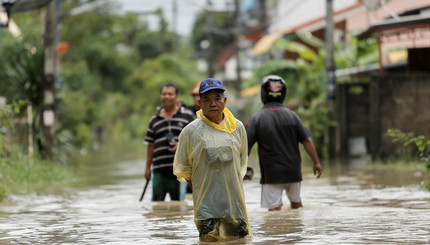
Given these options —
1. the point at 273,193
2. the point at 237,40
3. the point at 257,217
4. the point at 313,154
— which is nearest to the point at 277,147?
the point at 313,154

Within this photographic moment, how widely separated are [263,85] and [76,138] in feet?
71.9

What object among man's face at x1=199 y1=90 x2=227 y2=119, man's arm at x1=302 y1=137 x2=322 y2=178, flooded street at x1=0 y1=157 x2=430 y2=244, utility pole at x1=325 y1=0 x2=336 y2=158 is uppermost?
utility pole at x1=325 y1=0 x2=336 y2=158

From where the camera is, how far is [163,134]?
1282 centimetres

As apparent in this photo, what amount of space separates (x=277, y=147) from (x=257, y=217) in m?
0.88

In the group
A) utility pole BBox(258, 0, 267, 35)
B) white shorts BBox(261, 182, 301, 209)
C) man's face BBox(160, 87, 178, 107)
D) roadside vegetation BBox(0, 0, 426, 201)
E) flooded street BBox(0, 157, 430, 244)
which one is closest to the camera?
flooded street BBox(0, 157, 430, 244)

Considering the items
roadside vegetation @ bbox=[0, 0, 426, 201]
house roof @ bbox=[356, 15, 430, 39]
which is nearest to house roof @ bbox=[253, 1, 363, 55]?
roadside vegetation @ bbox=[0, 0, 426, 201]

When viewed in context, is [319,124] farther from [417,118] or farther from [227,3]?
[227,3]

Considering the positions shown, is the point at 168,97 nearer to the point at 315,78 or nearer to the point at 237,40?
the point at 315,78

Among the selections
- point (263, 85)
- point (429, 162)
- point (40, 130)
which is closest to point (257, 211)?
point (263, 85)

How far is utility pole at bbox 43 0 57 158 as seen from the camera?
22188mm

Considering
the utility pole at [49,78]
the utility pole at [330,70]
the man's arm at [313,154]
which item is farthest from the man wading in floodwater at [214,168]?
the utility pole at [330,70]

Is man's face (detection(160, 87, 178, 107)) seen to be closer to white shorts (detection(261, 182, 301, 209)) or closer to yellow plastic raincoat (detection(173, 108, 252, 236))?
white shorts (detection(261, 182, 301, 209))

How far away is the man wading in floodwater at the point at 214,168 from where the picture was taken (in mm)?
8633

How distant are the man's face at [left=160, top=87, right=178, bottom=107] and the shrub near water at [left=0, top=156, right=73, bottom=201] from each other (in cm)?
471
